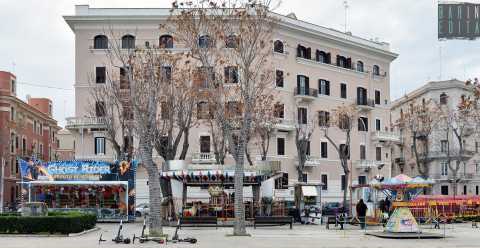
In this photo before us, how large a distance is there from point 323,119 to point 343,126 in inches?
93.8

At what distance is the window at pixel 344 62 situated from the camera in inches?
2729

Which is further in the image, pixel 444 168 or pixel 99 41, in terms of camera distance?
pixel 444 168

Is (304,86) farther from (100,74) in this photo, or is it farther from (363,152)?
(100,74)

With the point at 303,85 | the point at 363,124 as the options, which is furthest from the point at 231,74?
A: the point at 363,124

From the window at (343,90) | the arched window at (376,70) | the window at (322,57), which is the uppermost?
the window at (322,57)

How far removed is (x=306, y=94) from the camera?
65.4 metres

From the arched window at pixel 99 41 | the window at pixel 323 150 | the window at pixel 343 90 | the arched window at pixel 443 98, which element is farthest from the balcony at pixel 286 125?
the arched window at pixel 443 98

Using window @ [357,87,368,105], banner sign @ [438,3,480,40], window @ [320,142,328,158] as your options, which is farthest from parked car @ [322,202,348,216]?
banner sign @ [438,3,480,40]

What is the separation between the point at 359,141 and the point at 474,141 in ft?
86.1

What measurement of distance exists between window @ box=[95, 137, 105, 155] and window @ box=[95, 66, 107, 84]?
4.87 metres

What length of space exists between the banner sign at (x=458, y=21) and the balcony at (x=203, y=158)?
38.3m

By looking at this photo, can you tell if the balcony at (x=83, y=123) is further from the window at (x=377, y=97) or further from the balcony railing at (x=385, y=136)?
the window at (x=377, y=97)

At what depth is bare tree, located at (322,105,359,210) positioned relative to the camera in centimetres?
6272

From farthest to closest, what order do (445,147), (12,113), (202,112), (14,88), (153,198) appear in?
(445,147)
(14,88)
(12,113)
(202,112)
(153,198)
